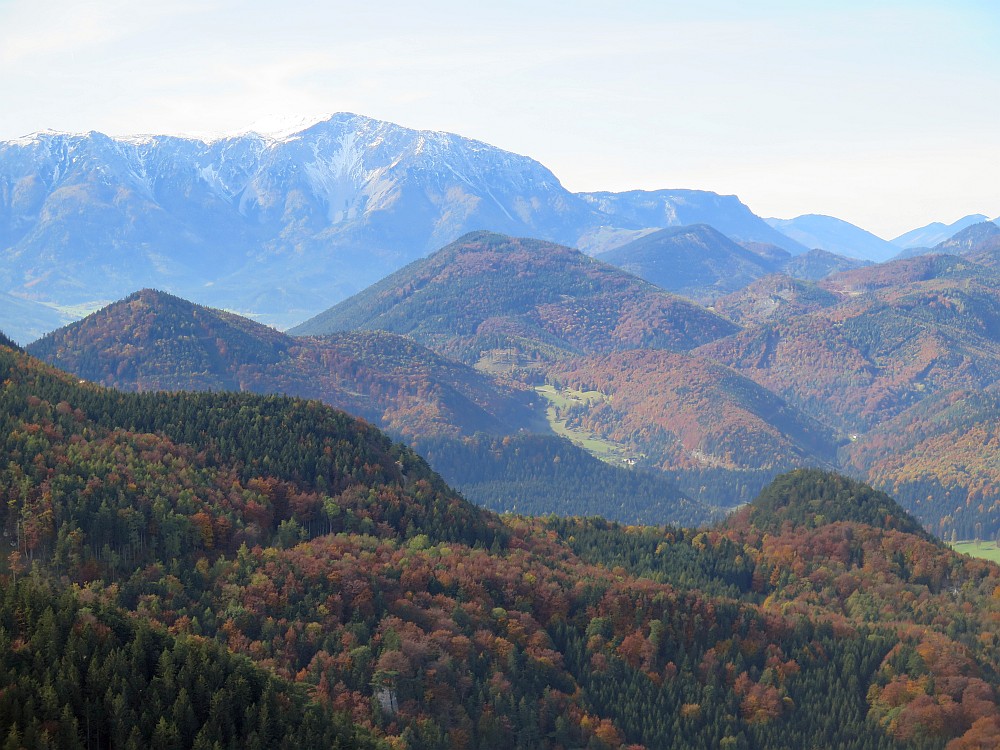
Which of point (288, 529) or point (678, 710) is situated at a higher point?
point (288, 529)

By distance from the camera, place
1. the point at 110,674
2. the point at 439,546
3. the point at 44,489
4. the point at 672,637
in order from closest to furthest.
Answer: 1. the point at 110,674
2. the point at 44,489
3. the point at 672,637
4. the point at 439,546

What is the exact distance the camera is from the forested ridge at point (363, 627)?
118m

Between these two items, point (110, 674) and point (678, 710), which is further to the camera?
point (678, 710)

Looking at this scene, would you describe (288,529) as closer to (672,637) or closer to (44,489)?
(44,489)

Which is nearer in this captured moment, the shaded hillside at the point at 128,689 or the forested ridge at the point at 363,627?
the shaded hillside at the point at 128,689

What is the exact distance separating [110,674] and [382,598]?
54.1 m

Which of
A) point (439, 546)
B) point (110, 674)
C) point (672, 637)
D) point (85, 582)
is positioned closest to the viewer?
point (110, 674)

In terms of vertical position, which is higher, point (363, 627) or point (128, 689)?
point (128, 689)

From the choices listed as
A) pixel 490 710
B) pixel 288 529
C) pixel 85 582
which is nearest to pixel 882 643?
→ pixel 490 710

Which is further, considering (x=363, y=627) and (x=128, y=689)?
(x=363, y=627)

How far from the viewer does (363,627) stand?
150 metres

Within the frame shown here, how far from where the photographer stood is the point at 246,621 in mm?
144750

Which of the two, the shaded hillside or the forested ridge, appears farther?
the forested ridge

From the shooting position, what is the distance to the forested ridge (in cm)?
11775
